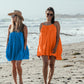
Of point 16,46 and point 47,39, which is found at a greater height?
point 47,39

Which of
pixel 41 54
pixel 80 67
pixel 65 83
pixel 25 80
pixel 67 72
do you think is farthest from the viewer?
pixel 80 67

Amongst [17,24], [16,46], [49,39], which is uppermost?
[17,24]

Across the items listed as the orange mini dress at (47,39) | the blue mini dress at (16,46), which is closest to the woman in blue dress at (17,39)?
the blue mini dress at (16,46)

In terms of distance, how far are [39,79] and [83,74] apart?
1.25 m

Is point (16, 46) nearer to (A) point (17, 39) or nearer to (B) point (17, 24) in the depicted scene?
(A) point (17, 39)

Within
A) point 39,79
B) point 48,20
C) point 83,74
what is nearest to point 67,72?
point 83,74

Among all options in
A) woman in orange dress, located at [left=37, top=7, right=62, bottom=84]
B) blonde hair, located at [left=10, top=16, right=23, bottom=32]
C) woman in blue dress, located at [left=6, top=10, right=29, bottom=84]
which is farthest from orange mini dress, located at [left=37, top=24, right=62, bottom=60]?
blonde hair, located at [left=10, top=16, right=23, bottom=32]

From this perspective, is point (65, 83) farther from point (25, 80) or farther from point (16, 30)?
point (16, 30)

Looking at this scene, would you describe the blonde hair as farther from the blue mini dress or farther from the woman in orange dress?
the woman in orange dress

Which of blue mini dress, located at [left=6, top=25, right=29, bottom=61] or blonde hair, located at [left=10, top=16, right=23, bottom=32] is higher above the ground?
blonde hair, located at [left=10, top=16, right=23, bottom=32]

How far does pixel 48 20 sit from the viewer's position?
4.27m

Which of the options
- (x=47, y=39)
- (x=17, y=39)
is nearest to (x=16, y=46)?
(x=17, y=39)

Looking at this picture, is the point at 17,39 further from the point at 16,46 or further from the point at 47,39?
the point at 47,39

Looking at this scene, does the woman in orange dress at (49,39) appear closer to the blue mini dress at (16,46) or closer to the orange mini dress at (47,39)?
the orange mini dress at (47,39)
